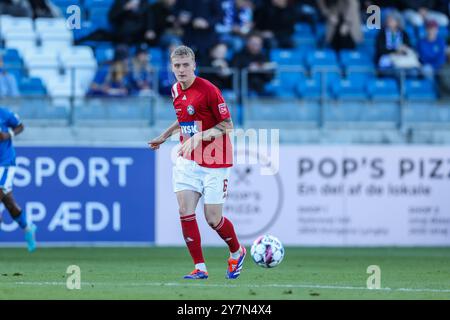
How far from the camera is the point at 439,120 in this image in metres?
19.6

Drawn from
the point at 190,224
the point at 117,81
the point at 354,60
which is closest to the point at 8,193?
the point at 117,81

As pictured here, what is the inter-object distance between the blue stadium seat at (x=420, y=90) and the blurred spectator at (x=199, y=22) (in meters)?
3.62

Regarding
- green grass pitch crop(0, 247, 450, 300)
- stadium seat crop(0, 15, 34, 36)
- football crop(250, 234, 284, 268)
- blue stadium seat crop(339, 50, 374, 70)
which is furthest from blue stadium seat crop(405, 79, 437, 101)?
football crop(250, 234, 284, 268)

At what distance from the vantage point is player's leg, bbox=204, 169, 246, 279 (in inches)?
441

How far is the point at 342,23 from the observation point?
21.3 metres

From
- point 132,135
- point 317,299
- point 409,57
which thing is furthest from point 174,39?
point 317,299

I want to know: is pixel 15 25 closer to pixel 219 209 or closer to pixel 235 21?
pixel 235 21

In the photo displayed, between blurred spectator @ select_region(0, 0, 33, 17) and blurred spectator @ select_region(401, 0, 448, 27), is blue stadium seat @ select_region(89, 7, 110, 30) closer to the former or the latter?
blurred spectator @ select_region(0, 0, 33, 17)

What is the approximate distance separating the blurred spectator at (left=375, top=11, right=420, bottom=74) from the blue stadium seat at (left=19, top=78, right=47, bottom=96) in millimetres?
6293

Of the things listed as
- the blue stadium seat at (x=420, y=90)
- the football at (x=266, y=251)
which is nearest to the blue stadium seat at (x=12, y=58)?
the blue stadium seat at (x=420, y=90)

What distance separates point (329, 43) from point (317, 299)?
12540mm

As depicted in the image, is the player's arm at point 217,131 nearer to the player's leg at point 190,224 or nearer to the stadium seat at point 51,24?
the player's leg at point 190,224

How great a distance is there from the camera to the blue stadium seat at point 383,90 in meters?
19.2
